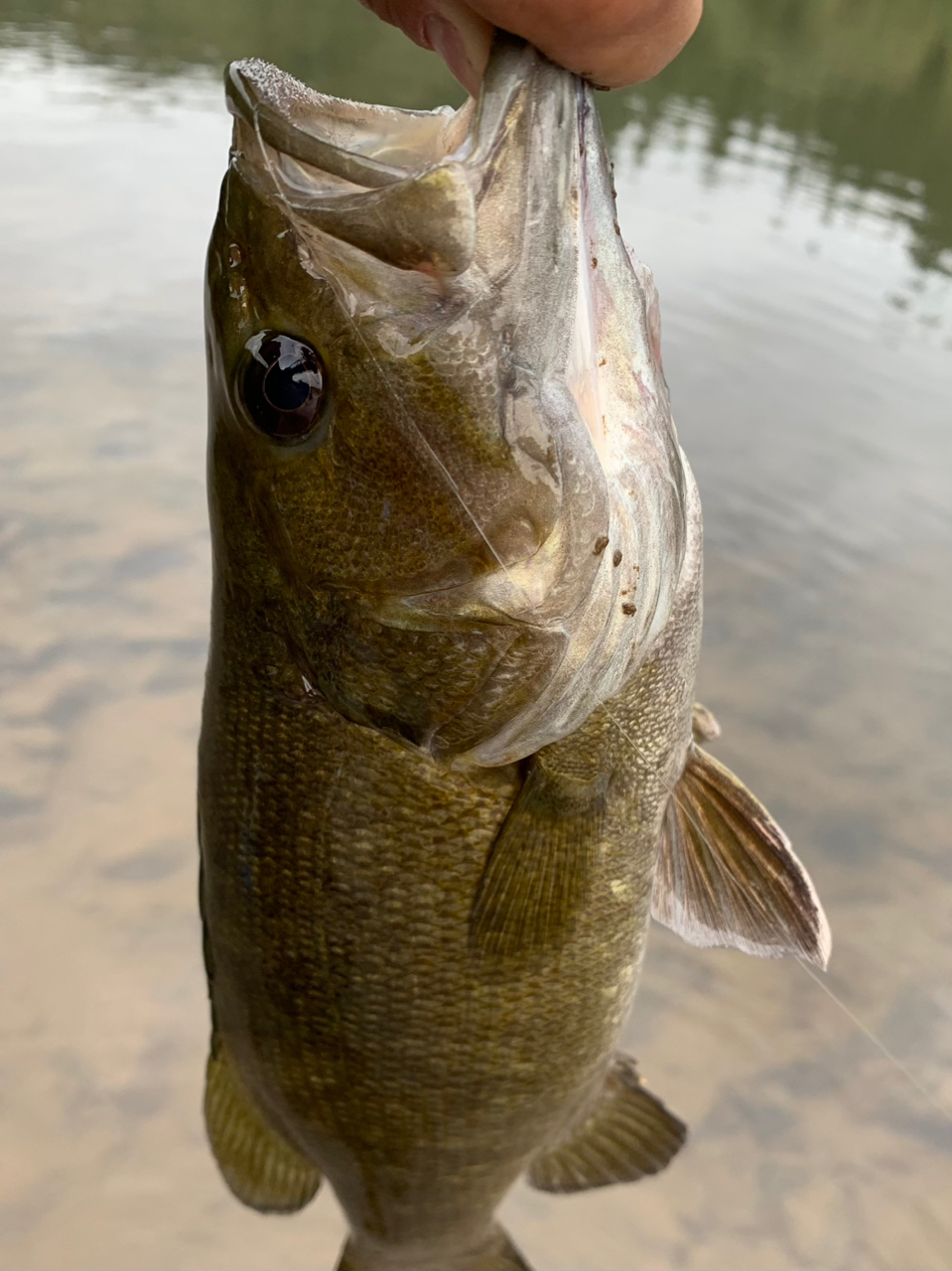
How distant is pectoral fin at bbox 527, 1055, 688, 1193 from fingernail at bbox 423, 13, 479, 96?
6.12 feet

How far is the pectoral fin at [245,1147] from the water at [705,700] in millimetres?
1250

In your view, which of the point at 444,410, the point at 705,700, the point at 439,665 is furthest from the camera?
the point at 705,700

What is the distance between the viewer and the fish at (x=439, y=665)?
1252 mm

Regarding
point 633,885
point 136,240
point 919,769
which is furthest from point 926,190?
point 633,885

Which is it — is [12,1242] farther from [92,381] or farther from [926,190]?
[926,190]

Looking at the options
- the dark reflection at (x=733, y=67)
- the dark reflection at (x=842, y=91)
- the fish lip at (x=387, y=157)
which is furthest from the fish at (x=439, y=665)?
the dark reflection at (x=733, y=67)

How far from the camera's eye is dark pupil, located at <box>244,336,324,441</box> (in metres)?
1.33

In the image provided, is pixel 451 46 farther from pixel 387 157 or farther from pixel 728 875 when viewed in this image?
pixel 728 875

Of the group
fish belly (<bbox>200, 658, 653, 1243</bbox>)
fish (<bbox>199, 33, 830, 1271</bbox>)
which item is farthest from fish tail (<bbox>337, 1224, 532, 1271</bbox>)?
fish belly (<bbox>200, 658, 653, 1243</bbox>)

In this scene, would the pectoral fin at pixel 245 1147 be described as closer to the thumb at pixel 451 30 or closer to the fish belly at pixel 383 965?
the fish belly at pixel 383 965

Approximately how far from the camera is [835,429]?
718 centimetres

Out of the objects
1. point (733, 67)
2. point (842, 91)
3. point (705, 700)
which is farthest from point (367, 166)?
point (733, 67)

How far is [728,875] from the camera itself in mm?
1954

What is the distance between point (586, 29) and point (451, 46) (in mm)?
266
